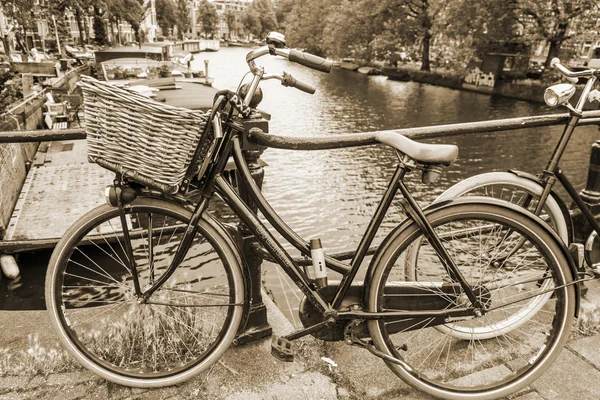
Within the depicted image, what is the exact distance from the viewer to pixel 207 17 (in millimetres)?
143250

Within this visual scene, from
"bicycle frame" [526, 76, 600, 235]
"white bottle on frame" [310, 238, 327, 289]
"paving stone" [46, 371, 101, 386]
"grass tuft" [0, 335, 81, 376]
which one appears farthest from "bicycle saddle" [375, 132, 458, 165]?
"grass tuft" [0, 335, 81, 376]

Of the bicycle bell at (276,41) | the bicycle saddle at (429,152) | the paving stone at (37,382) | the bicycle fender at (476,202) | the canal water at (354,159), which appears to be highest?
the bicycle bell at (276,41)

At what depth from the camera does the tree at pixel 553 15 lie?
93.9 ft

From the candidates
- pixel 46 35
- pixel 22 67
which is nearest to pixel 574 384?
pixel 22 67

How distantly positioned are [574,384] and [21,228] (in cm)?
908

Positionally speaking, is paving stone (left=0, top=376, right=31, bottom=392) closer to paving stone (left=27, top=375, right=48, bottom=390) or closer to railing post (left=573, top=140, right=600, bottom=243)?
paving stone (left=27, top=375, right=48, bottom=390)

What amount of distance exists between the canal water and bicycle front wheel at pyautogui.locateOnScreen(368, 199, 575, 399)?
1143 millimetres

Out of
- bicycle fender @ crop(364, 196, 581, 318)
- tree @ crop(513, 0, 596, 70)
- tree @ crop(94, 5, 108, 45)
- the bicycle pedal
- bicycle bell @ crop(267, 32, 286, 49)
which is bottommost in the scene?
the bicycle pedal

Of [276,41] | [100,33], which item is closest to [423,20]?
[276,41]

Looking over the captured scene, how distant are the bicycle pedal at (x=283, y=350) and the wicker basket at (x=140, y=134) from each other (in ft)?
3.04

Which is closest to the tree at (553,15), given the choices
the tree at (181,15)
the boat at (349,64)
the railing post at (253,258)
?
the boat at (349,64)

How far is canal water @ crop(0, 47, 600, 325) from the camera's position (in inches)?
434

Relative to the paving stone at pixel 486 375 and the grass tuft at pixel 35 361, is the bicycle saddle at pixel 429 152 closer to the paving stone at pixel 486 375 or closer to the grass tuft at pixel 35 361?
the paving stone at pixel 486 375

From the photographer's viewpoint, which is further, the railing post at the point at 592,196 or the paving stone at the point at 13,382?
the railing post at the point at 592,196
